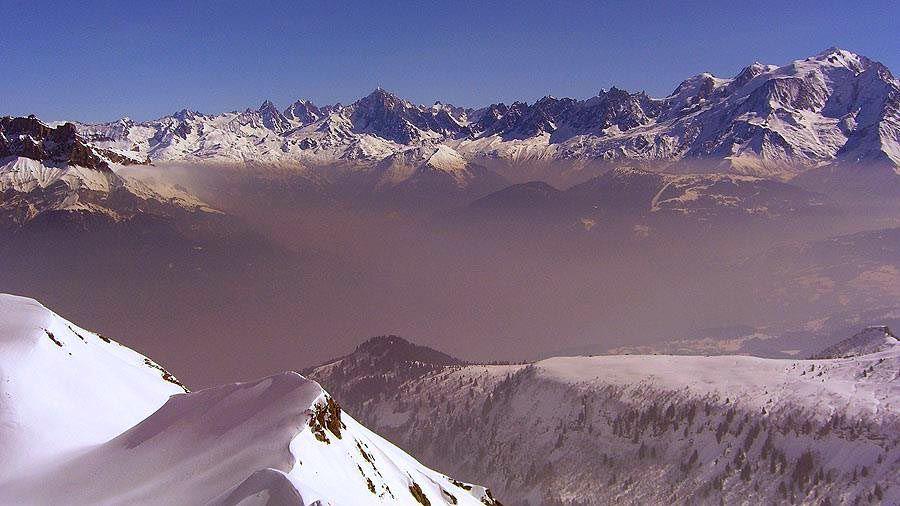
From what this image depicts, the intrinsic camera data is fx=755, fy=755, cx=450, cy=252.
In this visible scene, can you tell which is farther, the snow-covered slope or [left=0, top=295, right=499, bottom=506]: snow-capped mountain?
the snow-covered slope

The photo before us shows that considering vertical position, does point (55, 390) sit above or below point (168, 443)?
above

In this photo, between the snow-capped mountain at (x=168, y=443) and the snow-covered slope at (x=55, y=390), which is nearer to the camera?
the snow-capped mountain at (x=168, y=443)

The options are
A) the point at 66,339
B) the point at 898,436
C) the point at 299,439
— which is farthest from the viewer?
the point at 898,436

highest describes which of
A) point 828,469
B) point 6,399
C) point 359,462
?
point 6,399

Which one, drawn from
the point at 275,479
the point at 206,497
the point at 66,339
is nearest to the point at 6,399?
the point at 66,339

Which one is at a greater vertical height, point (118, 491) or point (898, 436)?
point (118, 491)

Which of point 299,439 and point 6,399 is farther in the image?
point 6,399

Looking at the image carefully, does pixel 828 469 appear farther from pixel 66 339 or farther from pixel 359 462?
pixel 66 339

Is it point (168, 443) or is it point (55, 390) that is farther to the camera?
point (55, 390)
